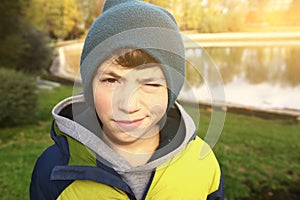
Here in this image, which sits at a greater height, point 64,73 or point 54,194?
point 54,194

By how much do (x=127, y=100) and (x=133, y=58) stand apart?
0.42 ft

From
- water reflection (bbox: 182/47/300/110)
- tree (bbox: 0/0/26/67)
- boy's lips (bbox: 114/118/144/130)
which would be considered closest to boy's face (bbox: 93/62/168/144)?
boy's lips (bbox: 114/118/144/130)

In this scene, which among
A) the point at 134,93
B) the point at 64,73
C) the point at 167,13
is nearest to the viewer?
the point at 134,93

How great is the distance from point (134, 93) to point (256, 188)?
3162mm

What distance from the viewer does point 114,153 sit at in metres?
1.20

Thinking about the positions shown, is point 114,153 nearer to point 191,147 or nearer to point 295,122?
point 191,147

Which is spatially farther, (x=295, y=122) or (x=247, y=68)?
(x=247, y=68)

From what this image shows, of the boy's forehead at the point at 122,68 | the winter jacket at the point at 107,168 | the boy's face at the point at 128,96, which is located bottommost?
the winter jacket at the point at 107,168

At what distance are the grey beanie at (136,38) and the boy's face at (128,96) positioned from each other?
0.11 ft

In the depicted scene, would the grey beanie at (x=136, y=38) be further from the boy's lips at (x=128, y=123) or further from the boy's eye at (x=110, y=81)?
the boy's lips at (x=128, y=123)

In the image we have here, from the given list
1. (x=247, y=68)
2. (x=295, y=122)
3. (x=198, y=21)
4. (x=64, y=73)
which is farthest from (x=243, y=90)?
(x=64, y=73)

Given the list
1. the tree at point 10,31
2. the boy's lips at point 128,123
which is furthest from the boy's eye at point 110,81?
the tree at point 10,31

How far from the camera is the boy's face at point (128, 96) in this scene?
1.02m

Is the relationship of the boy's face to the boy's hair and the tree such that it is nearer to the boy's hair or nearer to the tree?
the boy's hair
